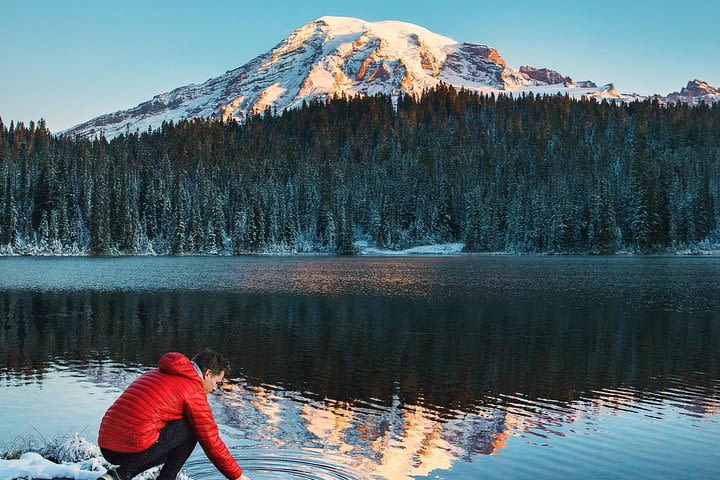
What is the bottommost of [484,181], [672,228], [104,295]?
[104,295]

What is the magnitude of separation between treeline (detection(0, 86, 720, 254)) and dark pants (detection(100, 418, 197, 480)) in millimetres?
133161

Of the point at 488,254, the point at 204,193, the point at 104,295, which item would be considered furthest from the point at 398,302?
the point at 204,193

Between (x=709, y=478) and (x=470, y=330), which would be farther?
(x=470, y=330)

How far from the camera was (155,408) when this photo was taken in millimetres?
7008

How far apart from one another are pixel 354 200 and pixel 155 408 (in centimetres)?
16023

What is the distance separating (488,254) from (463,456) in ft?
442

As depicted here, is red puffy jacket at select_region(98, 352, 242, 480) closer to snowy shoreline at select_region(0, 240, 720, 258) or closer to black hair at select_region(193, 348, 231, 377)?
black hair at select_region(193, 348, 231, 377)

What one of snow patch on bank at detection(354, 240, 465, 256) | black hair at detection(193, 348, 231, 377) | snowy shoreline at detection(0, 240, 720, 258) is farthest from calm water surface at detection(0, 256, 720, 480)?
snow patch on bank at detection(354, 240, 465, 256)

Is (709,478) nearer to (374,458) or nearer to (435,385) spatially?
(374,458)

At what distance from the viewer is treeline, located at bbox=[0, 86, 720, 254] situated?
136m

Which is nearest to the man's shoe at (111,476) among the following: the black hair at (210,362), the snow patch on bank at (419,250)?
the black hair at (210,362)

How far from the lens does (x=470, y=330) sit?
33.2m

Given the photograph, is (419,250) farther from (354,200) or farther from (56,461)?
(56,461)

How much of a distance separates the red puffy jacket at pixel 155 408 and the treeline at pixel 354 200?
133450 mm
